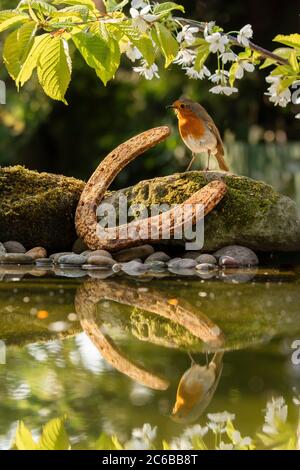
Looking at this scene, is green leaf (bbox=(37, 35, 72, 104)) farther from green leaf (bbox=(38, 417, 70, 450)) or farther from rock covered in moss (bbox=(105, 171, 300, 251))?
rock covered in moss (bbox=(105, 171, 300, 251))

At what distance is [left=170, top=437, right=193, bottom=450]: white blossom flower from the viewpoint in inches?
69.5

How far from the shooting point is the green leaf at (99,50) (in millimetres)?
2412

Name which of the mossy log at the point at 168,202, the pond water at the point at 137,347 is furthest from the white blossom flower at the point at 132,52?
the mossy log at the point at 168,202

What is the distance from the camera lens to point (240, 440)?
1815 mm

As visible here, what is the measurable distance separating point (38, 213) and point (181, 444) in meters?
3.19

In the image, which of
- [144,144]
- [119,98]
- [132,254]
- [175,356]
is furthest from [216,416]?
[119,98]

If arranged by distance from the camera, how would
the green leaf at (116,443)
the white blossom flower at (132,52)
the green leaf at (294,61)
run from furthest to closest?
1. the white blossom flower at (132,52)
2. the green leaf at (294,61)
3. the green leaf at (116,443)

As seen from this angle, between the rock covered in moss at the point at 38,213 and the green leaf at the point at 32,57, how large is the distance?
95.0 inches

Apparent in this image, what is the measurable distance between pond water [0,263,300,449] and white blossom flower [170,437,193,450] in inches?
1.2

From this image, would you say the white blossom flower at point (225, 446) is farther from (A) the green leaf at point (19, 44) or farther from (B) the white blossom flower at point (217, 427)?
(A) the green leaf at point (19, 44)

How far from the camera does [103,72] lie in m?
2.51
